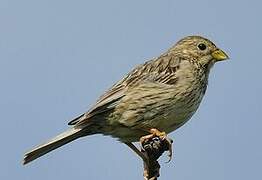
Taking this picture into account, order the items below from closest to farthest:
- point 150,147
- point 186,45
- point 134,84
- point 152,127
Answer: point 150,147, point 152,127, point 134,84, point 186,45

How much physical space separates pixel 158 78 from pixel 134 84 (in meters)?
0.27

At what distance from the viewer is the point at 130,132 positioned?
7.00 meters

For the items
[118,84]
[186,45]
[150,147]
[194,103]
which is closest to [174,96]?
[194,103]

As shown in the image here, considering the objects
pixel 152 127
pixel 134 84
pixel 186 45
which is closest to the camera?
pixel 152 127

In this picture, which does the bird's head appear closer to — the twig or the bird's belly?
the bird's belly

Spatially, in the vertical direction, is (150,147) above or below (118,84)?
below

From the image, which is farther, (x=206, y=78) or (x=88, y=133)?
(x=206, y=78)

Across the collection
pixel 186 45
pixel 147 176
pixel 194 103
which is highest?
pixel 186 45

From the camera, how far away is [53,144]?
6773mm

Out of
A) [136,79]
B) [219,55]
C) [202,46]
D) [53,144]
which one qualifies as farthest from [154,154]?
[202,46]

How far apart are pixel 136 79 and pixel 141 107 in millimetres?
475

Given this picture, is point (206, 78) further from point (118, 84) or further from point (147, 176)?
point (147, 176)

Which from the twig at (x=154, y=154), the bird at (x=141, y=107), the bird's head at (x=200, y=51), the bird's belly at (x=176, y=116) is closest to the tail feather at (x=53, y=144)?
the bird at (x=141, y=107)

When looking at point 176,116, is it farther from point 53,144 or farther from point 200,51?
point 200,51
